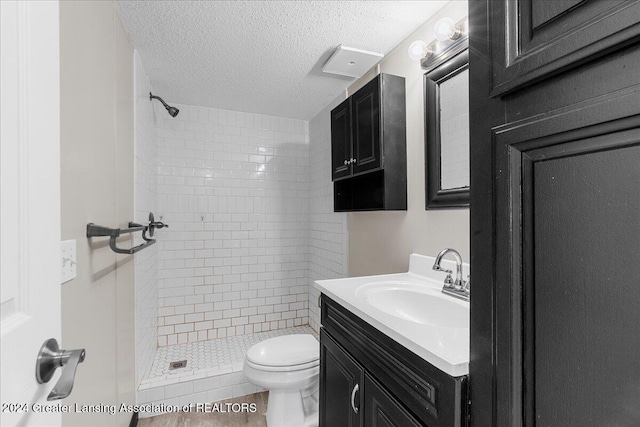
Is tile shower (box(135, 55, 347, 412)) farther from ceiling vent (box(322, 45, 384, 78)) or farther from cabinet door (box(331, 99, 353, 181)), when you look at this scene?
ceiling vent (box(322, 45, 384, 78))

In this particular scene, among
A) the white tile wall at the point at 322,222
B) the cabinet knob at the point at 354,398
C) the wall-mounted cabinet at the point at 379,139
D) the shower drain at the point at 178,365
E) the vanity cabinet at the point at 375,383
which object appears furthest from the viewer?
the white tile wall at the point at 322,222

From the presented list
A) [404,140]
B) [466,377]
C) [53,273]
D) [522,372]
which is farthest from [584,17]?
[404,140]

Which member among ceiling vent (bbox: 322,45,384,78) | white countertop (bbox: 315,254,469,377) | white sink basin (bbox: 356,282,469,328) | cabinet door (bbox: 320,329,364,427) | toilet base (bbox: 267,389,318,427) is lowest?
toilet base (bbox: 267,389,318,427)

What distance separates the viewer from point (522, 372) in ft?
1.67

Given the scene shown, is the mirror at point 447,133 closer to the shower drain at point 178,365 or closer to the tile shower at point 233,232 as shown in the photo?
the tile shower at point 233,232

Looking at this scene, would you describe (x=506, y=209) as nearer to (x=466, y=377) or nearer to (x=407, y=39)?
(x=466, y=377)

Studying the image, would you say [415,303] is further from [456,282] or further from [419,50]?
[419,50]

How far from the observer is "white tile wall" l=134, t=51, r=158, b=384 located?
189 cm

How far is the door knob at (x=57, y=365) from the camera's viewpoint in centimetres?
44

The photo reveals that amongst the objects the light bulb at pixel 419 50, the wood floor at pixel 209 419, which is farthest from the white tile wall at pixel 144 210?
the light bulb at pixel 419 50

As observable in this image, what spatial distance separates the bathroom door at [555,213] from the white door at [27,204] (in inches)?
30.1

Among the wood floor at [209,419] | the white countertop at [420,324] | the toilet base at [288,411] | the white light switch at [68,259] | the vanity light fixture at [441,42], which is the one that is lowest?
the wood floor at [209,419]

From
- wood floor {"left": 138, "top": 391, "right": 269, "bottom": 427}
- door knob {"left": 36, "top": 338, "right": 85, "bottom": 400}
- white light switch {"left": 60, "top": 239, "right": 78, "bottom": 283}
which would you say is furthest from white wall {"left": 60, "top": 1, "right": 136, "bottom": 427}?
door knob {"left": 36, "top": 338, "right": 85, "bottom": 400}

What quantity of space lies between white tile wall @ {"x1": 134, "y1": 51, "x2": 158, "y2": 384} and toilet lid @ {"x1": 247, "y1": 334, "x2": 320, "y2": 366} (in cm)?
78
